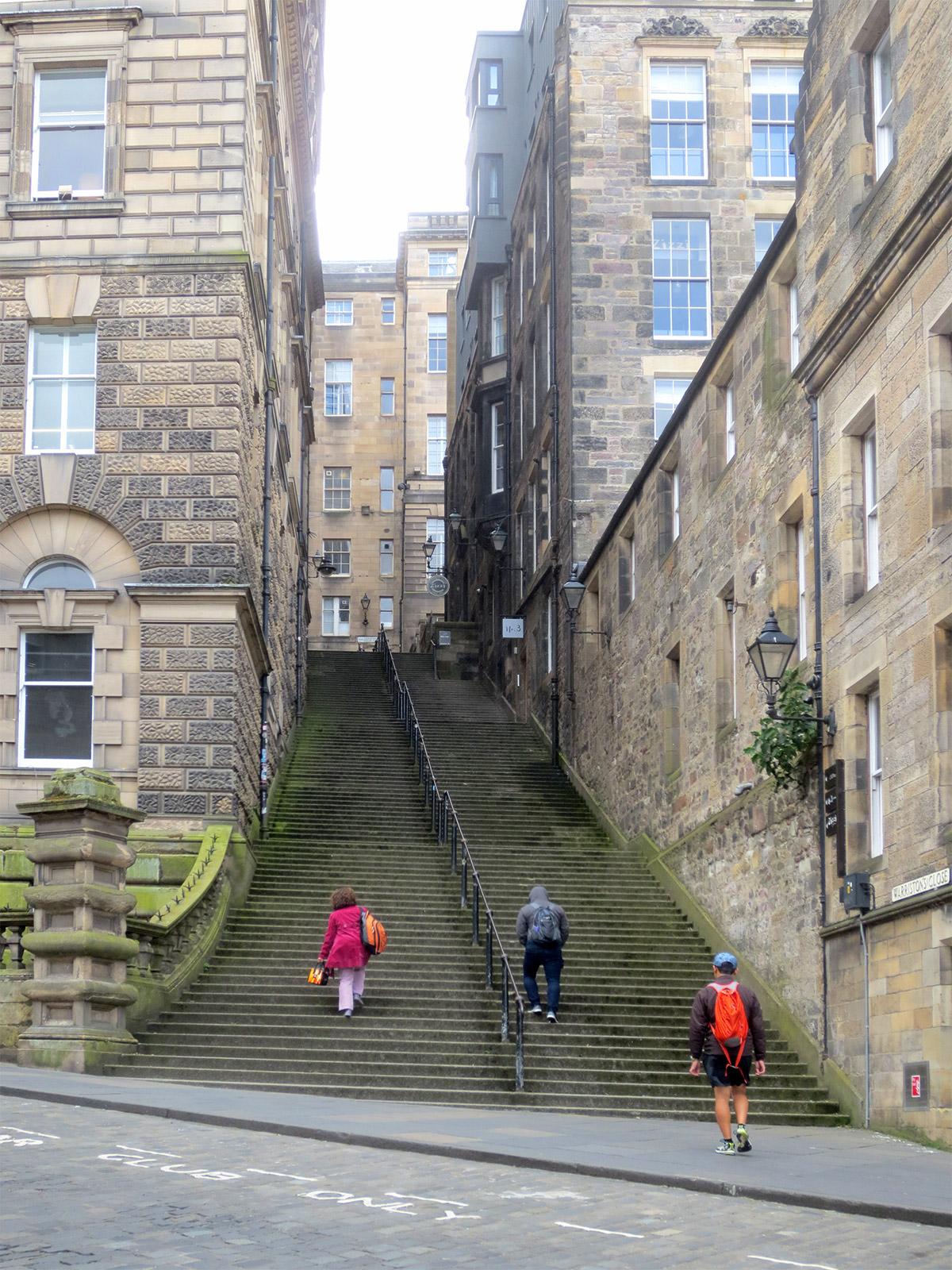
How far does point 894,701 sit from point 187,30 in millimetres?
14364

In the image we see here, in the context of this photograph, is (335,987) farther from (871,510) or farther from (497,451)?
(497,451)

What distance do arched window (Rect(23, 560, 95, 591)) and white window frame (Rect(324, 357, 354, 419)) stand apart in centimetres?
4845

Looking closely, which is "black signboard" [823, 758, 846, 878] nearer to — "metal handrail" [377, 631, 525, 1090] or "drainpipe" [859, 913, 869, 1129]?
"drainpipe" [859, 913, 869, 1129]

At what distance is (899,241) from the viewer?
14039 mm

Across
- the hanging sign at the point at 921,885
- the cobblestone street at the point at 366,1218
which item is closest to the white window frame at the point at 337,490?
the hanging sign at the point at 921,885

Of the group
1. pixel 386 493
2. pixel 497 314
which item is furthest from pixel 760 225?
pixel 386 493

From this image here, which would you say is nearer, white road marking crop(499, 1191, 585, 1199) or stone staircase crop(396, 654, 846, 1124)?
white road marking crop(499, 1191, 585, 1199)

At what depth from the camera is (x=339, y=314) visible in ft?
235

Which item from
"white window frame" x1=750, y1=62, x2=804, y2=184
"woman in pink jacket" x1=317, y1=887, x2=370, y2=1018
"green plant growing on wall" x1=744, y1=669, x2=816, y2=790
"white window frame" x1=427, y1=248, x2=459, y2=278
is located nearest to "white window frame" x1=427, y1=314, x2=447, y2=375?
"white window frame" x1=427, y1=248, x2=459, y2=278

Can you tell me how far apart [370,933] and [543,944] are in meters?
1.74

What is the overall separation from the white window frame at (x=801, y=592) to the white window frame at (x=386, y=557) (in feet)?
166

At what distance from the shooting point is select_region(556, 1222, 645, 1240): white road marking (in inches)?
321

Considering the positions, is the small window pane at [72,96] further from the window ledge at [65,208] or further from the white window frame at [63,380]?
the white window frame at [63,380]

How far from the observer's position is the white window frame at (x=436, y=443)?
224 ft
